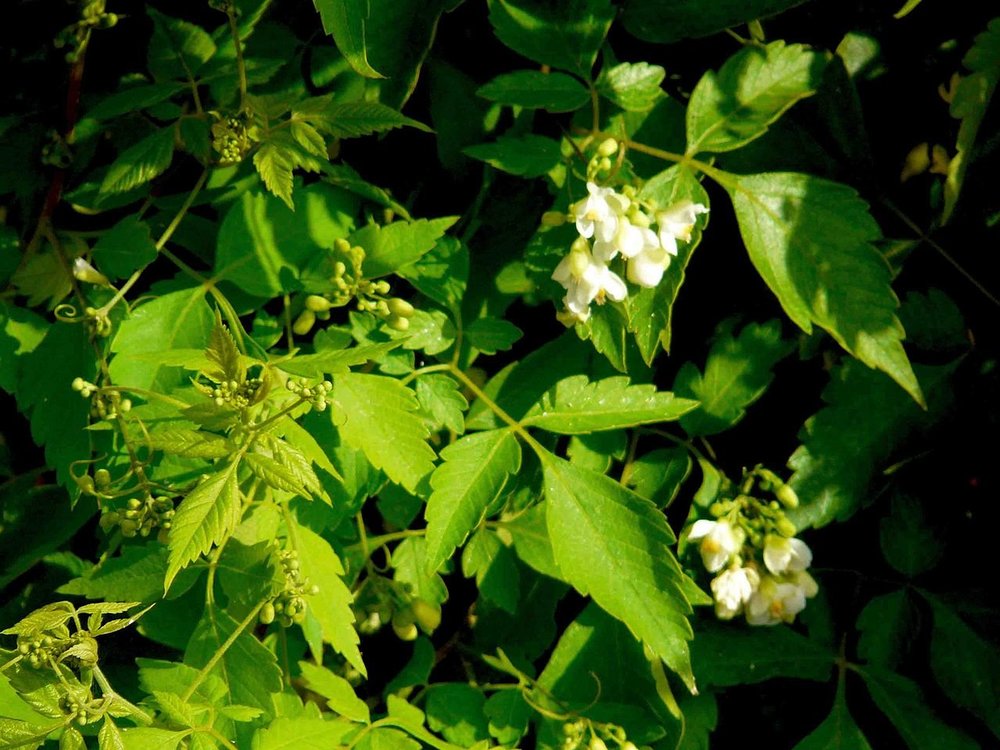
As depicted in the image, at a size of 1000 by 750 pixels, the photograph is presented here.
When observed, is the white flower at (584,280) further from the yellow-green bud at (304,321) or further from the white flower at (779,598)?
the white flower at (779,598)

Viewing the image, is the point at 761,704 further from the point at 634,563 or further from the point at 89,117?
the point at 89,117

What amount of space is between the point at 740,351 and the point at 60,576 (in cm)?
133

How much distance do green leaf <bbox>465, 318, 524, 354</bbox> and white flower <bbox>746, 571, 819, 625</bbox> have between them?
25.1 inches

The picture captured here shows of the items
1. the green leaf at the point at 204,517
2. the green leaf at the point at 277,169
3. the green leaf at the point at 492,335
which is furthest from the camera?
the green leaf at the point at 492,335

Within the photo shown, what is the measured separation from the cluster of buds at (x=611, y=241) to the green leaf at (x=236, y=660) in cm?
71

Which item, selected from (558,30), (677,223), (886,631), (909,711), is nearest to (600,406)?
(677,223)

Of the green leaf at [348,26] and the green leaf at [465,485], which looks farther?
the green leaf at [465,485]

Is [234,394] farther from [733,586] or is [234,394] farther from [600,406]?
[733,586]

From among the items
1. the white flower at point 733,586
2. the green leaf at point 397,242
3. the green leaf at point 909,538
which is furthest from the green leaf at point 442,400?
the green leaf at point 909,538

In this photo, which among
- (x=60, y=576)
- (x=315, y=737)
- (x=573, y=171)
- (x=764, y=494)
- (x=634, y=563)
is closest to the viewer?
(x=315, y=737)

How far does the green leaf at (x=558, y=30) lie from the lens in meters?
1.44

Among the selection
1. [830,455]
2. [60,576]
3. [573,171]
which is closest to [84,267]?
[60,576]

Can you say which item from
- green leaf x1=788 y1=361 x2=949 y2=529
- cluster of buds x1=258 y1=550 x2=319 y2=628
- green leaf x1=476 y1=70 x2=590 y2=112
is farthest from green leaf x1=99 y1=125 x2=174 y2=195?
green leaf x1=788 y1=361 x2=949 y2=529

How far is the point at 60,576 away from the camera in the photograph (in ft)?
5.23
